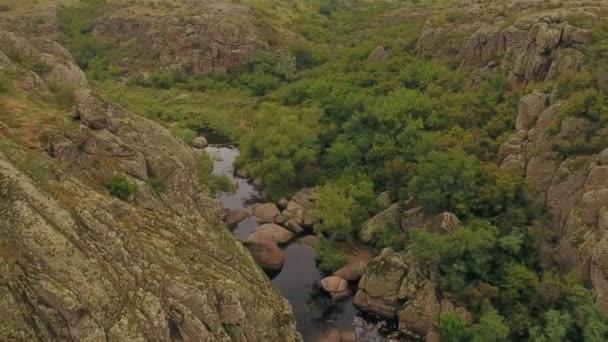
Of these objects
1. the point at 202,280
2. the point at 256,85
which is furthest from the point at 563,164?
the point at 256,85

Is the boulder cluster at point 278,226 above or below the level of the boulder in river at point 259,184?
above

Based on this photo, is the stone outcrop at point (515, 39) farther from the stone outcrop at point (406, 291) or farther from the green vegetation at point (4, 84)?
the green vegetation at point (4, 84)

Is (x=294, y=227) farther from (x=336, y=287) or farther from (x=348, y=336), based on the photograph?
(x=348, y=336)

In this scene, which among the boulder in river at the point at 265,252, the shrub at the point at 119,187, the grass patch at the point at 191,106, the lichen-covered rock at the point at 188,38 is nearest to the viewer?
the shrub at the point at 119,187

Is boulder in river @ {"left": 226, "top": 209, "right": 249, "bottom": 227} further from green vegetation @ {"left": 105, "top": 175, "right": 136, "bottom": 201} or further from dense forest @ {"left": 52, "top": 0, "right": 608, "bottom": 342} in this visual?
green vegetation @ {"left": 105, "top": 175, "right": 136, "bottom": 201}

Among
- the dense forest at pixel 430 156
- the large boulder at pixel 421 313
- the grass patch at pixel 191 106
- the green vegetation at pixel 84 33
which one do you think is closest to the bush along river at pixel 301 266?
the large boulder at pixel 421 313

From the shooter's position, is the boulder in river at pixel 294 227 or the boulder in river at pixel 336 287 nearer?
the boulder in river at pixel 336 287

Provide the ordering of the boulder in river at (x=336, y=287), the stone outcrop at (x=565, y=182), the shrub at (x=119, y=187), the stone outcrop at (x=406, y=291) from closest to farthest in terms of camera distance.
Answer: the shrub at (x=119, y=187) → the stone outcrop at (x=565, y=182) → the stone outcrop at (x=406, y=291) → the boulder in river at (x=336, y=287)

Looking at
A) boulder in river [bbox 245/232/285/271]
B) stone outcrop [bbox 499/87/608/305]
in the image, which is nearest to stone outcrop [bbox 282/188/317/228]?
boulder in river [bbox 245/232/285/271]

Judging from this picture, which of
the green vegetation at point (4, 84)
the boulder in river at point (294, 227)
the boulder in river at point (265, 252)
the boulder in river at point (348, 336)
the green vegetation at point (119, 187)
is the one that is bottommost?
the boulder in river at point (294, 227)
